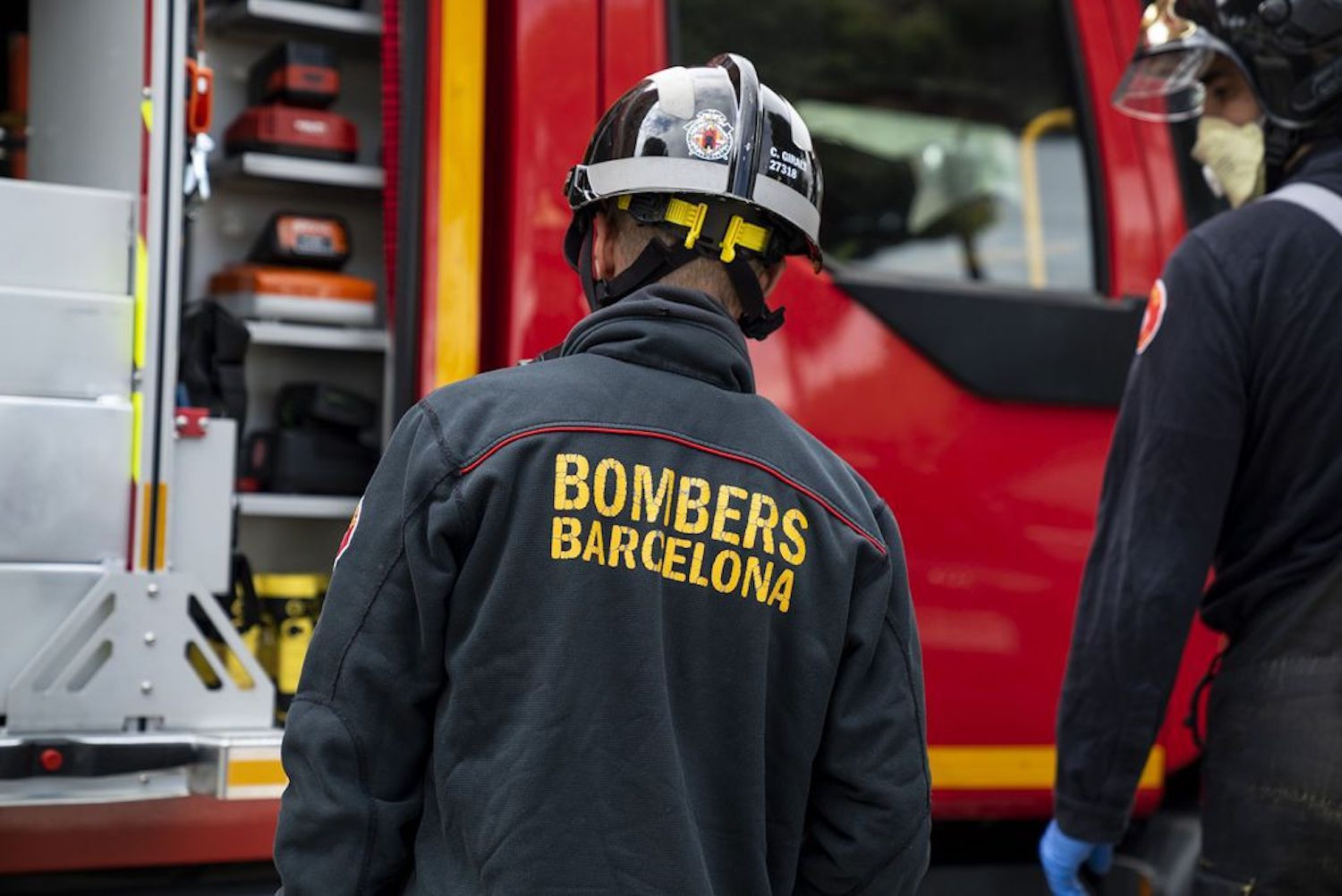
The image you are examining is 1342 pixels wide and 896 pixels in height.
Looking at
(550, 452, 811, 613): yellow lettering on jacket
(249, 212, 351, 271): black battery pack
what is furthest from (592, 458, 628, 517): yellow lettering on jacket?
(249, 212, 351, 271): black battery pack

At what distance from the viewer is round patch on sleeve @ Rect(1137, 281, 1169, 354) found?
102 inches

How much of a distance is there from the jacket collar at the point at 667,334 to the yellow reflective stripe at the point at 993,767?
4.79ft

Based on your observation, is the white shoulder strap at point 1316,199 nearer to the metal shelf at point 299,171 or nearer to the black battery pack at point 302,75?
the metal shelf at point 299,171

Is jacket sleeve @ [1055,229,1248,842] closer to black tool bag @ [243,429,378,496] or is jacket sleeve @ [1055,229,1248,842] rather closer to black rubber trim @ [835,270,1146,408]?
black rubber trim @ [835,270,1146,408]

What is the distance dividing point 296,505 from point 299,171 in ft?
2.05

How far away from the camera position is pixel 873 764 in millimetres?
1827

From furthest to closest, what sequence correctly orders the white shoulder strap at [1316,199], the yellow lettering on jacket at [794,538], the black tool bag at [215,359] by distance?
the black tool bag at [215,359], the white shoulder strap at [1316,199], the yellow lettering on jacket at [794,538]

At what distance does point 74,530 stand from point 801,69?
1.53 meters

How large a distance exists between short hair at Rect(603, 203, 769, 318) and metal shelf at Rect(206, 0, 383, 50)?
1.39 meters

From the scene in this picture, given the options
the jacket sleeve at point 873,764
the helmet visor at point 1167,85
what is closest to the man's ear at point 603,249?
the jacket sleeve at point 873,764

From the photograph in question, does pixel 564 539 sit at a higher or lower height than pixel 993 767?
higher

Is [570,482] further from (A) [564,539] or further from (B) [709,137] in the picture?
(B) [709,137]

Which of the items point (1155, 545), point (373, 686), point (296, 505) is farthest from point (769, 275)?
point (296, 505)

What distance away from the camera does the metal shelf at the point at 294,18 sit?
10.1 feet
